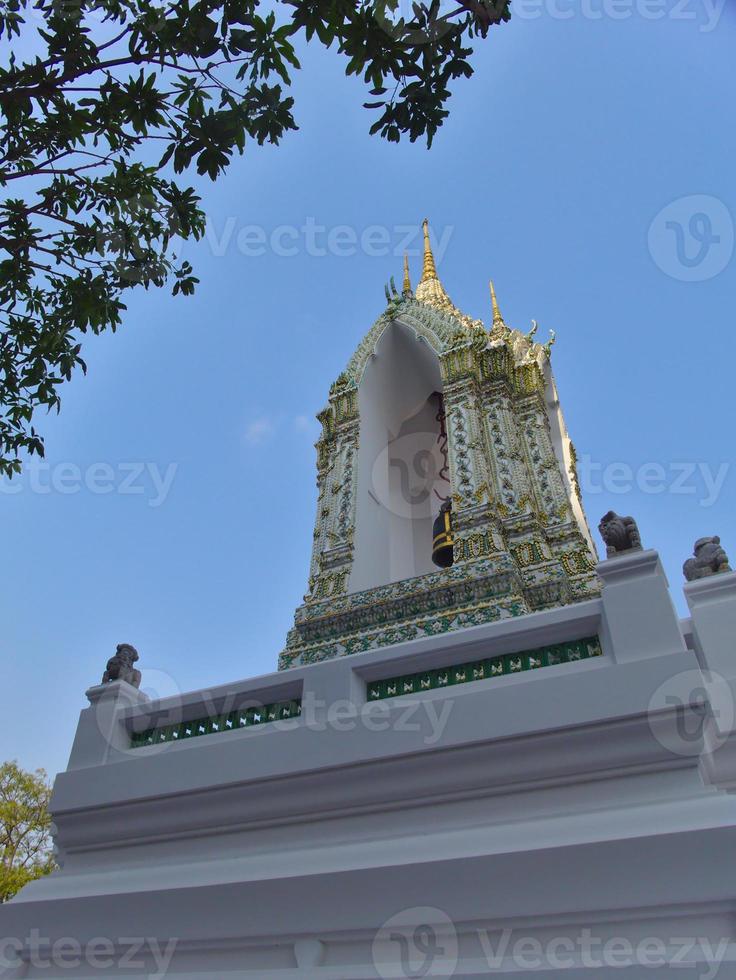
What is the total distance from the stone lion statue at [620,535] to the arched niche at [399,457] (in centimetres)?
395

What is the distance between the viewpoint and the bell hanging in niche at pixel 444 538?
774cm

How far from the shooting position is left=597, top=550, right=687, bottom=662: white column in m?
3.71

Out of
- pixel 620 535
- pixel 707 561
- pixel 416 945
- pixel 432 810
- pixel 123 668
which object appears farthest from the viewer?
pixel 123 668

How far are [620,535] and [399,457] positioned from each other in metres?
5.82

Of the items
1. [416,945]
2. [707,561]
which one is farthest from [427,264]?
[416,945]

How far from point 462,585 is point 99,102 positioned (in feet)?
14.7

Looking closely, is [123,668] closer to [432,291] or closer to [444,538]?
[444,538]

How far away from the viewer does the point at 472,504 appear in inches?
292

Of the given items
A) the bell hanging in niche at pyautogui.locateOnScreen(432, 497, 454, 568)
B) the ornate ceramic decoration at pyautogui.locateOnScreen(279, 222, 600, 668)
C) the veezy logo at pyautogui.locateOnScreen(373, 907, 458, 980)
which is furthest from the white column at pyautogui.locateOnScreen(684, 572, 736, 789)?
the bell hanging in niche at pyautogui.locateOnScreen(432, 497, 454, 568)

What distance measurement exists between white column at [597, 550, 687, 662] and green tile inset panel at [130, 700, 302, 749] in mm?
2016

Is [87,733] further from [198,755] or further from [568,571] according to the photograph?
[568,571]

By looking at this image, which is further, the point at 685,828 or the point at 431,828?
the point at 431,828

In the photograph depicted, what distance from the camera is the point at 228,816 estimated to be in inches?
169

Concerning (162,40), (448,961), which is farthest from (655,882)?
(162,40)
